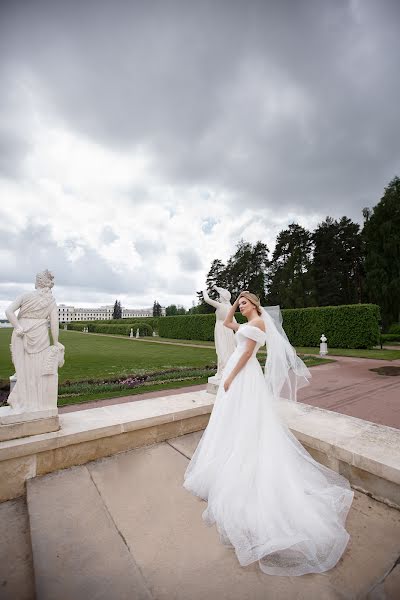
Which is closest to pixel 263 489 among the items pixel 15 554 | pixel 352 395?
pixel 15 554

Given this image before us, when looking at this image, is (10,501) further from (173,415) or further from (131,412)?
(173,415)

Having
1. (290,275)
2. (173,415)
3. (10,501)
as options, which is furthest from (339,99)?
(290,275)

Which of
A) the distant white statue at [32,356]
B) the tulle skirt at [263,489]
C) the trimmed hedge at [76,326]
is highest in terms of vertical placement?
the distant white statue at [32,356]

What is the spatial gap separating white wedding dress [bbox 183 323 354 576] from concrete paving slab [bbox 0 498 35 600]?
1.32 meters

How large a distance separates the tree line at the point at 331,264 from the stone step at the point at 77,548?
33245 mm

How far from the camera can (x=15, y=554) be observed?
1981 millimetres

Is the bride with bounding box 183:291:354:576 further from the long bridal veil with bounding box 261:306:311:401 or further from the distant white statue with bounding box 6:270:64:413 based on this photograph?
the distant white statue with bounding box 6:270:64:413

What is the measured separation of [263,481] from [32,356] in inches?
114

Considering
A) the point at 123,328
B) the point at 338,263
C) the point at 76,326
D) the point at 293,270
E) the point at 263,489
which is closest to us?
the point at 263,489

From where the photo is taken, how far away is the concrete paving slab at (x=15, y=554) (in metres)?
1.68

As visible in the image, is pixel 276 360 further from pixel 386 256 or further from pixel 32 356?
pixel 386 256

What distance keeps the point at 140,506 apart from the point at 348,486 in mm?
1959

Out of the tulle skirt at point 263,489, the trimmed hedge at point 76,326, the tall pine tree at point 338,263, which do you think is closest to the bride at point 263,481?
the tulle skirt at point 263,489

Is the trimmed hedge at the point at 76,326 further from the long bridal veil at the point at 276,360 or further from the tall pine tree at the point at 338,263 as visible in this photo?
the long bridal veil at the point at 276,360
